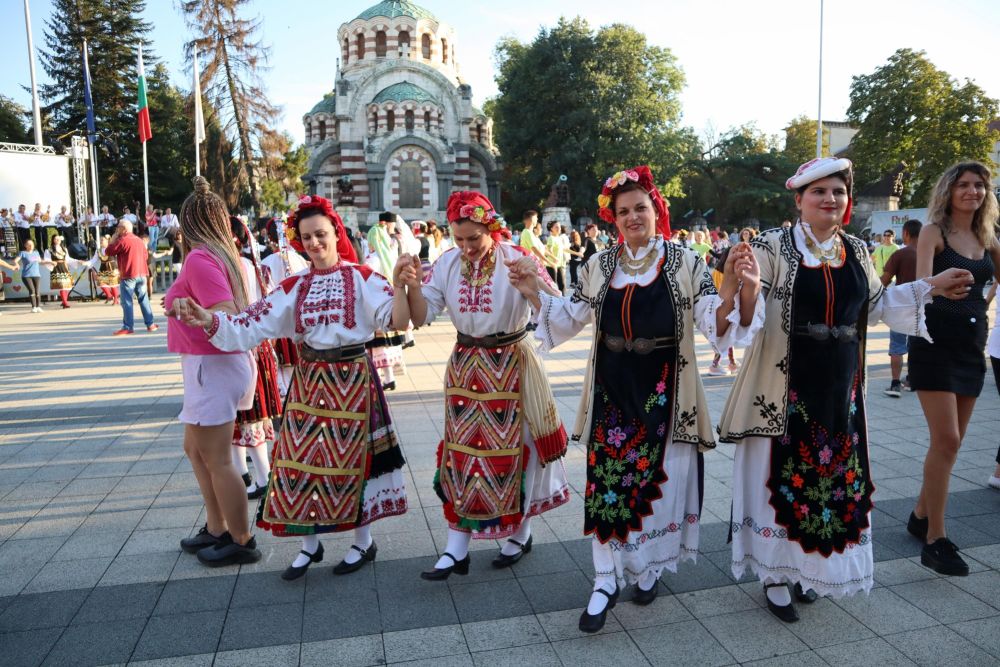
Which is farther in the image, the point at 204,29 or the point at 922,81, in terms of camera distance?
the point at 922,81

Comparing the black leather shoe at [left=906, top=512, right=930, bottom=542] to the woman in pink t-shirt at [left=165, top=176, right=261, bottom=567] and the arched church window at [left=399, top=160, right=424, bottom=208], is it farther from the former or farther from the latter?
the arched church window at [left=399, top=160, right=424, bottom=208]

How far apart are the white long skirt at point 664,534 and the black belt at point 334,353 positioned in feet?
5.07

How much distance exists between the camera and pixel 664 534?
10.7ft

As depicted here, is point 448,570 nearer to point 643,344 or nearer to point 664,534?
point 664,534

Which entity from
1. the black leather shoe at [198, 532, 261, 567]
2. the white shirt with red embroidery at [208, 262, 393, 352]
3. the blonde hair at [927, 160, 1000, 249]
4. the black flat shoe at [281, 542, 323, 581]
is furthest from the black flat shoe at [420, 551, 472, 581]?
the blonde hair at [927, 160, 1000, 249]

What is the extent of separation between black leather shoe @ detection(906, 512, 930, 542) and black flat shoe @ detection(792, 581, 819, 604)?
105cm

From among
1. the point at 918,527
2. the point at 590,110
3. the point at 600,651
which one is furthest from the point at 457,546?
the point at 590,110

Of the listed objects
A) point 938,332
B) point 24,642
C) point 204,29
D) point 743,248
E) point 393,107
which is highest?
point 204,29

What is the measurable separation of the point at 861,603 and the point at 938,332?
62.6 inches

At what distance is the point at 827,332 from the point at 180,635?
3249mm

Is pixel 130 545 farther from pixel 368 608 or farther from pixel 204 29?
pixel 204 29

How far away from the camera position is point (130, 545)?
13.6 ft

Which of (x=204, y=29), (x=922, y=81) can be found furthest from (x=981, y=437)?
(x=922, y=81)

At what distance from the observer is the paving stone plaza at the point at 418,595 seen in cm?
303
